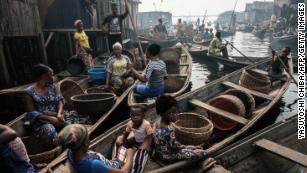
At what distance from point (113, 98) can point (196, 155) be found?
2516 mm

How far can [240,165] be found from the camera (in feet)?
12.1

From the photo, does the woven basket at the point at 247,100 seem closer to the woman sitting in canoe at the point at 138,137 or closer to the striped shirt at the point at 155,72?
the striped shirt at the point at 155,72

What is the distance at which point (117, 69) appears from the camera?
21.4ft

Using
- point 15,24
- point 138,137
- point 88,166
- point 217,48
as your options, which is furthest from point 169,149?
point 217,48

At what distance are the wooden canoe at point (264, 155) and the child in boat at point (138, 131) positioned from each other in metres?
0.77

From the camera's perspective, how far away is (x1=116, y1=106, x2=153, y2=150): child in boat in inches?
127

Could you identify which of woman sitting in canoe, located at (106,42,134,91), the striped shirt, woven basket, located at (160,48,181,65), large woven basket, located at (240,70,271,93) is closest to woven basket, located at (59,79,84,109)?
woman sitting in canoe, located at (106,42,134,91)

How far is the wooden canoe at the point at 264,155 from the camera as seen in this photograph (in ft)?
11.6

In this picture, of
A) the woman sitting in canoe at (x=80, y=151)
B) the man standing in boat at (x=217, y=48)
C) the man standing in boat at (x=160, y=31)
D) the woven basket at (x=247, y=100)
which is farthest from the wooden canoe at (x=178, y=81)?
the man standing in boat at (x=160, y=31)

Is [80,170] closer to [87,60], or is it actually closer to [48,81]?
[48,81]

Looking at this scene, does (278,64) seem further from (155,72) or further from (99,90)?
(99,90)

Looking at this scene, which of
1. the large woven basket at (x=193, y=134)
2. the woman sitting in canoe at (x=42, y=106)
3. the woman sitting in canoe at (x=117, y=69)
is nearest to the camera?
the woman sitting in canoe at (x=42, y=106)

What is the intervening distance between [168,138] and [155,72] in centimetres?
230

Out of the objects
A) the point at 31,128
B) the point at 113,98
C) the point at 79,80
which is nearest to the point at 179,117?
the point at 113,98
